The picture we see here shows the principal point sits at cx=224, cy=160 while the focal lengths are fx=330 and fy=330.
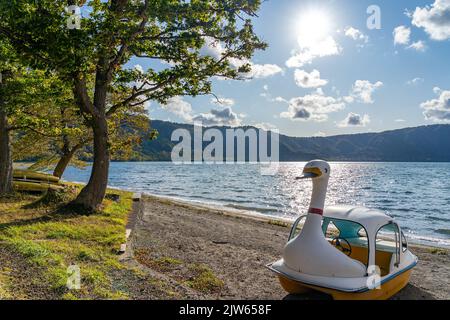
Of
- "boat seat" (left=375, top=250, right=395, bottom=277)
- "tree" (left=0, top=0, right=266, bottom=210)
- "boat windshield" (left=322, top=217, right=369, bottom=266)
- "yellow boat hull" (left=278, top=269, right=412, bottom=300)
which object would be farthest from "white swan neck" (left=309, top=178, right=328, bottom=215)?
"tree" (left=0, top=0, right=266, bottom=210)

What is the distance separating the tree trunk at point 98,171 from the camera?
53.8ft

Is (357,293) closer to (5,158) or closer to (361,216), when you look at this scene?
(361,216)

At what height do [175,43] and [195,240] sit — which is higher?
[175,43]

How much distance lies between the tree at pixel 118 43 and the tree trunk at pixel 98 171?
0.05 metres

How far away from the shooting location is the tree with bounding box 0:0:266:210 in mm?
11867

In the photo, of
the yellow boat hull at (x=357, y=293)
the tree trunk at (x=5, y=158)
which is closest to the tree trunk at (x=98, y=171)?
the tree trunk at (x=5, y=158)

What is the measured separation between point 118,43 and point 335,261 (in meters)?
12.4

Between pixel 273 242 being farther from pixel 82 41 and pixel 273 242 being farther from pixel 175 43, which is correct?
pixel 82 41

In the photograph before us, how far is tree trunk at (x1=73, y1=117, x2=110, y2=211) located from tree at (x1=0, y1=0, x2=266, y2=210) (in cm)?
5

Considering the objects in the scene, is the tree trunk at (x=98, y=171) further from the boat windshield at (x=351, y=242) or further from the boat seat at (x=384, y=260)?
the boat seat at (x=384, y=260)

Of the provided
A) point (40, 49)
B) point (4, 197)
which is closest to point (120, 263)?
point (40, 49)

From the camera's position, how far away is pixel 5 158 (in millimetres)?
18125

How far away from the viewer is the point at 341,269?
7.02 metres
